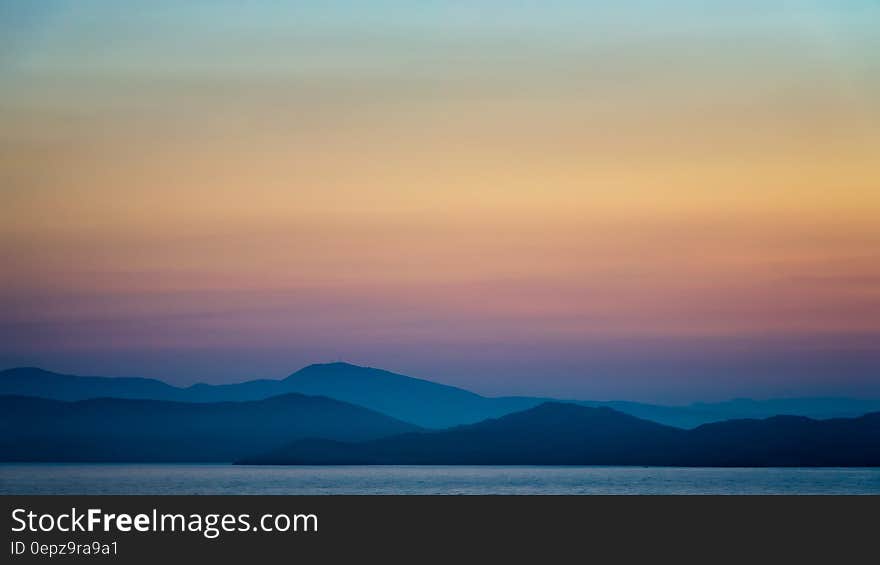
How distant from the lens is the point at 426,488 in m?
145
